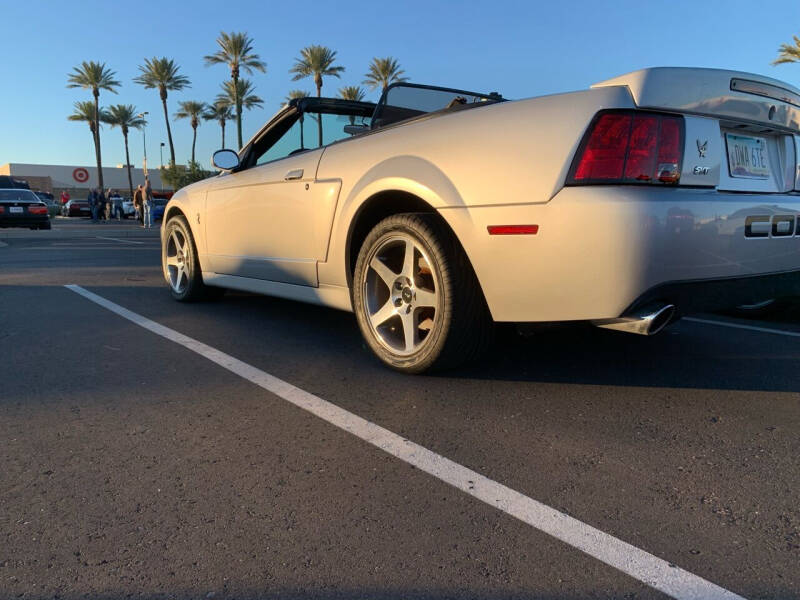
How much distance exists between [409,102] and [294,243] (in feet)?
4.15

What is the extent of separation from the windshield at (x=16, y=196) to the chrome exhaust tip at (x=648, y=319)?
75.2 ft

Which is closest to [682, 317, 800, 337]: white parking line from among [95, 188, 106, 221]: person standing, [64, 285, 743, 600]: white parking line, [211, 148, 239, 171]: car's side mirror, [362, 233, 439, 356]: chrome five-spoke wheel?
[362, 233, 439, 356]: chrome five-spoke wheel

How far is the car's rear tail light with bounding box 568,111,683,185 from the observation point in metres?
2.52

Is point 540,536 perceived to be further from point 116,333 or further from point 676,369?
point 116,333

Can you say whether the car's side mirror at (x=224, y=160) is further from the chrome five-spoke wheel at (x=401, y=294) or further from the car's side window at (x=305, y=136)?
the chrome five-spoke wheel at (x=401, y=294)

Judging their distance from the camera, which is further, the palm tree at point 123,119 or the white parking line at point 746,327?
the palm tree at point 123,119

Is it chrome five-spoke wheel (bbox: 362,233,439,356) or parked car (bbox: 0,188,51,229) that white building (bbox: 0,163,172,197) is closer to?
parked car (bbox: 0,188,51,229)

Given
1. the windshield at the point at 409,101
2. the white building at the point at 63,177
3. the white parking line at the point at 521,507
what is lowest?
the white parking line at the point at 521,507

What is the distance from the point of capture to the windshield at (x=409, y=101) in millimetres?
4219

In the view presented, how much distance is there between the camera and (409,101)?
4.38m

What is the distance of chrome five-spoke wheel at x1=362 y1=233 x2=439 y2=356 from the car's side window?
5.44 feet

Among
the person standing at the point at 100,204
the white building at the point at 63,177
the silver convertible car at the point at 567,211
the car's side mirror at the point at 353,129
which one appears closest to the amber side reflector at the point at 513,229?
the silver convertible car at the point at 567,211

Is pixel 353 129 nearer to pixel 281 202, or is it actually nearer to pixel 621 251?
pixel 281 202

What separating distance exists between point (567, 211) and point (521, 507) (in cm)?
118
